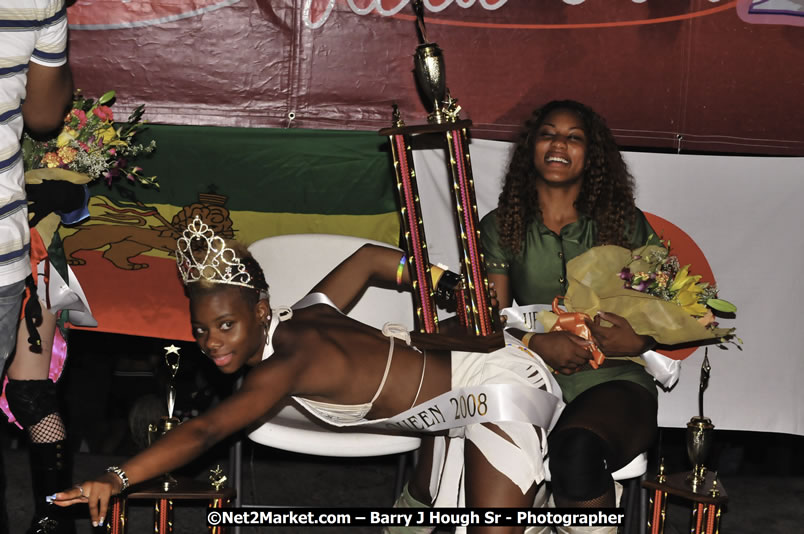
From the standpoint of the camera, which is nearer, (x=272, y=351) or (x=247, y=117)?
(x=272, y=351)

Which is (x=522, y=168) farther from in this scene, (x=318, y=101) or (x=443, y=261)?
(x=318, y=101)

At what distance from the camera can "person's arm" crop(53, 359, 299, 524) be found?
2246mm

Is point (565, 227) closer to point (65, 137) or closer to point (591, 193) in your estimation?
point (591, 193)

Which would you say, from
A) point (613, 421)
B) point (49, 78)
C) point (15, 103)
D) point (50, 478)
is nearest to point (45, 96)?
point (49, 78)

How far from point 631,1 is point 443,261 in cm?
144

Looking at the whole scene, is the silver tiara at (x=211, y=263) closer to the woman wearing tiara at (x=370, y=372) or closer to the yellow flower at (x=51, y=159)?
the woman wearing tiara at (x=370, y=372)

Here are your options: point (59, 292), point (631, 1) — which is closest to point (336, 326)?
point (59, 292)

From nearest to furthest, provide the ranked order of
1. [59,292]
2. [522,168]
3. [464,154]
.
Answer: [464,154], [59,292], [522,168]

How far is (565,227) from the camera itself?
3.76 metres

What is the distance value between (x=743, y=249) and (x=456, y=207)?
1957 mm

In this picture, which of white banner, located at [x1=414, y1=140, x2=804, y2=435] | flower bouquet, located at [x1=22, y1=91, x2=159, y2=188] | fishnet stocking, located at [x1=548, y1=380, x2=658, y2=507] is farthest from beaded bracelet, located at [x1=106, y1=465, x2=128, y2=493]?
white banner, located at [x1=414, y1=140, x2=804, y2=435]

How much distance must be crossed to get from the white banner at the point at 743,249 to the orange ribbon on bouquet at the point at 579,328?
98 cm

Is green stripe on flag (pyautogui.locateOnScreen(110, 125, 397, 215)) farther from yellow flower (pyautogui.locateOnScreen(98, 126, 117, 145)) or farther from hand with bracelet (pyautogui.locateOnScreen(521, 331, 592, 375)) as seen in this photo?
hand with bracelet (pyautogui.locateOnScreen(521, 331, 592, 375))

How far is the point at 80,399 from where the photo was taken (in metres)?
4.93
